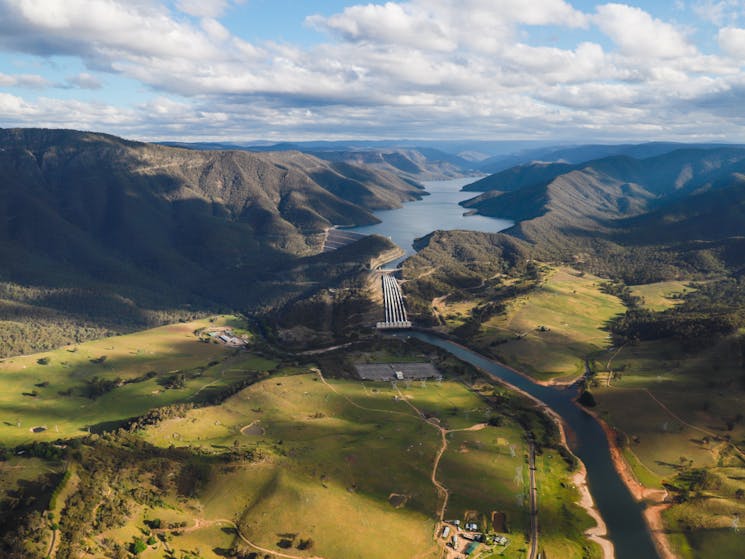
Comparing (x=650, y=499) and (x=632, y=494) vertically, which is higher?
(x=650, y=499)

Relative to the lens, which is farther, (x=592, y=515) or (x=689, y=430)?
(x=689, y=430)

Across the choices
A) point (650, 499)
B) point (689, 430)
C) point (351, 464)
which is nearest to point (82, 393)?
point (351, 464)

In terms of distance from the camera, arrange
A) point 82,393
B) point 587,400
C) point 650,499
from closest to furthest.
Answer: point 650,499 → point 587,400 → point 82,393

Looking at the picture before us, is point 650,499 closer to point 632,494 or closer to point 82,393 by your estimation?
point 632,494

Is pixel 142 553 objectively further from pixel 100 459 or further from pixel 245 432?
pixel 245 432

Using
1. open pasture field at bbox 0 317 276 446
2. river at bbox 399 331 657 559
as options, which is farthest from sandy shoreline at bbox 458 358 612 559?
open pasture field at bbox 0 317 276 446

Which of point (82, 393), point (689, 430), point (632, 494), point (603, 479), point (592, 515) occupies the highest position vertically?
point (689, 430)

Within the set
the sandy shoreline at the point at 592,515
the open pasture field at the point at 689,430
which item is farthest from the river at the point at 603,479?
the open pasture field at the point at 689,430

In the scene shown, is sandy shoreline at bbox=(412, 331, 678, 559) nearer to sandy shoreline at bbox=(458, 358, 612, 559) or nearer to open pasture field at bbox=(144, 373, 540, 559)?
sandy shoreline at bbox=(458, 358, 612, 559)

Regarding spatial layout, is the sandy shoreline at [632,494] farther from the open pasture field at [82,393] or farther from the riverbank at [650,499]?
the open pasture field at [82,393]
